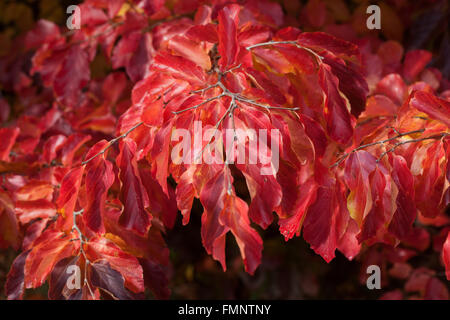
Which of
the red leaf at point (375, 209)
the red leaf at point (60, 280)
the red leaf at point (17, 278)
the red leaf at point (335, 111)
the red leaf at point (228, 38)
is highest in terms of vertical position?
the red leaf at point (228, 38)

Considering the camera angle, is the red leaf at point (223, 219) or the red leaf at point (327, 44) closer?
the red leaf at point (223, 219)

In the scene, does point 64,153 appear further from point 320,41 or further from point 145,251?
point 320,41

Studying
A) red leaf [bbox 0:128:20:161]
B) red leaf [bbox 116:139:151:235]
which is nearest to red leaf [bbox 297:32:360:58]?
red leaf [bbox 116:139:151:235]

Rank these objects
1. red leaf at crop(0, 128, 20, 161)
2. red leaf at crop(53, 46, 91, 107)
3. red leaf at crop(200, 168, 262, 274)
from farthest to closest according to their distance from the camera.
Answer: red leaf at crop(53, 46, 91, 107) < red leaf at crop(0, 128, 20, 161) < red leaf at crop(200, 168, 262, 274)

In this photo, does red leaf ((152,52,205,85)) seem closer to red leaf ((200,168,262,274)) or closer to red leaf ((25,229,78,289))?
red leaf ((200,168,262,274))

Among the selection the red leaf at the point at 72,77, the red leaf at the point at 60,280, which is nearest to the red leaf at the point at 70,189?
the red leaf at the point at 60,280

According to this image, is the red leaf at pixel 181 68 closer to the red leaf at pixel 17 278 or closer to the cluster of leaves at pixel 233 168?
the cluster of leaves at pixel 233 168

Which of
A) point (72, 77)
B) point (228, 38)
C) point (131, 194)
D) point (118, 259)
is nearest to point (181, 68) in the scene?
point (228, 38)

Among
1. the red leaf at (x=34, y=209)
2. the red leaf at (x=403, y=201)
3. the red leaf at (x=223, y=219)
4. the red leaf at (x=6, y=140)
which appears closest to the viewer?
the red leaf at (x=223, y=219)

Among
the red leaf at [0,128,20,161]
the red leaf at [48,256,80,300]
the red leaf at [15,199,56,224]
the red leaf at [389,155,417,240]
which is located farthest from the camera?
the red leaf at [0,128,20,161]

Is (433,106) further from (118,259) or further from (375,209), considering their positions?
(118,259)

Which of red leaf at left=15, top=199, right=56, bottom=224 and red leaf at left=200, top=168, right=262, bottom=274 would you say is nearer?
red leaf at left=200, top=168, right=262, bottom=274

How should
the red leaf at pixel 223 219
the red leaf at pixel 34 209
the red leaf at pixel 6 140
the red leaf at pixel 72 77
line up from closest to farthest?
the red leaf at pixel 223 219 < the red leaf at pixel 34 209 < the red leaf at pixel 6 140 < the red leaf at pixel 72 77

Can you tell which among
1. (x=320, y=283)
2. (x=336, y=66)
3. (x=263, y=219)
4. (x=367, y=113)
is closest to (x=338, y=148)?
(x=367, y=113)
